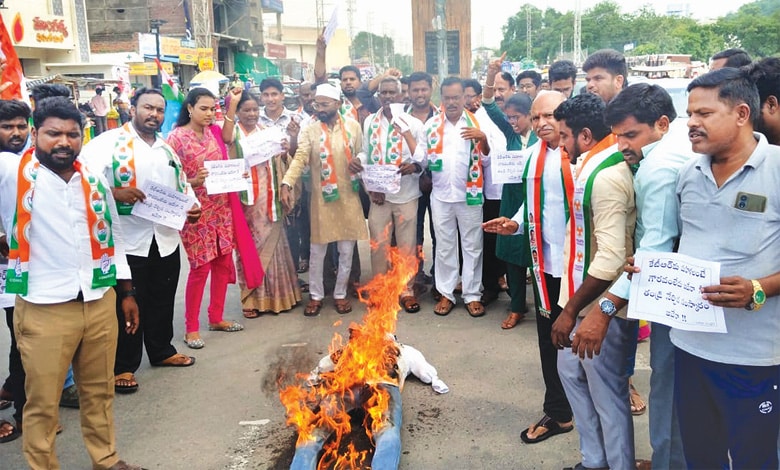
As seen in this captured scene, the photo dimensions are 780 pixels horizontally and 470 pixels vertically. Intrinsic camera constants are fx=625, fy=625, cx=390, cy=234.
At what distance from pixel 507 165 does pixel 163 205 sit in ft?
9.15

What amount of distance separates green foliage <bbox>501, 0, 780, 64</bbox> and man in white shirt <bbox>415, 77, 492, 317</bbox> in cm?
2787

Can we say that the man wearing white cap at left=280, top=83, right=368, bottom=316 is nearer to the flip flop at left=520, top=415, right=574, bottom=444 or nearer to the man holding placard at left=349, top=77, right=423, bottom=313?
the man holding placard at left=349, top=77, right=423, bottom=313

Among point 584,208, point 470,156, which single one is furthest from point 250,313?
point 584,208

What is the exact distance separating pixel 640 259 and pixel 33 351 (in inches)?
113

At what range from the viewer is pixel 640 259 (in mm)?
2441

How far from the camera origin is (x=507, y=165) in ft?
17.5

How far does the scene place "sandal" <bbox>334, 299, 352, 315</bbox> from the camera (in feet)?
20.3

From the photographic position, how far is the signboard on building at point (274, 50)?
187ft

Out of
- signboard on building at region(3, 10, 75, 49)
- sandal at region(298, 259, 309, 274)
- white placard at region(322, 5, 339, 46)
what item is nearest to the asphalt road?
sandal at region(298, 259, 309, 274)

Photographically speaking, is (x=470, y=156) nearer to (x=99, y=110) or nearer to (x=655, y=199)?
(x=655, y=199)

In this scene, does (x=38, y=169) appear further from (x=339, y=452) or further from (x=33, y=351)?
(x=339, y=452)

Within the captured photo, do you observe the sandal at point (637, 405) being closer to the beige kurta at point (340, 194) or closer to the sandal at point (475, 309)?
the sandal at point (475, 309)

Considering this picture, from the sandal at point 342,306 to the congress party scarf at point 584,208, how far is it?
3.39 metres

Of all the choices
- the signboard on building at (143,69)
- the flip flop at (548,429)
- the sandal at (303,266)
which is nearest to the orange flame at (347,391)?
the flip flop at (548,429)
